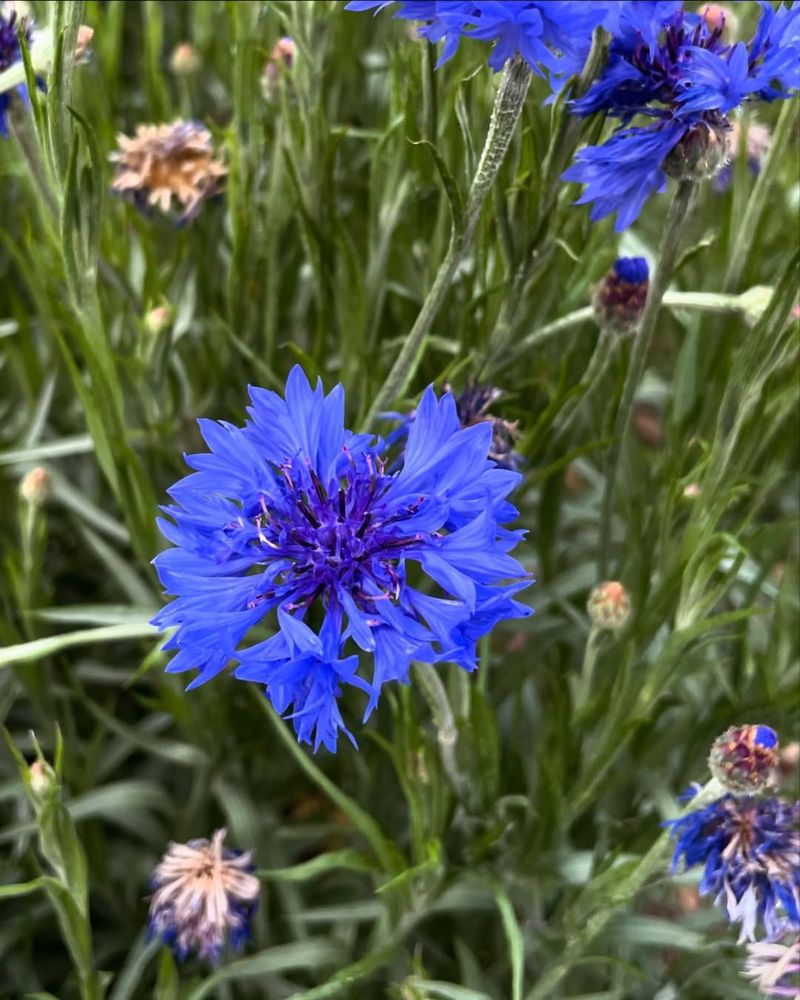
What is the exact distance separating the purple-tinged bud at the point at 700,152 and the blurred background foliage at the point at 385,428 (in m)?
0.07

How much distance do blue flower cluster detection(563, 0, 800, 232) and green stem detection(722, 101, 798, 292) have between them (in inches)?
4.1

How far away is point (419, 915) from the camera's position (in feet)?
2.19

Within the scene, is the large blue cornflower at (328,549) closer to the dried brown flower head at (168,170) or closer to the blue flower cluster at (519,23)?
the blue flower cluster at (519,23)

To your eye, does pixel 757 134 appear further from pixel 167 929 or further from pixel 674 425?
pixel 167 929

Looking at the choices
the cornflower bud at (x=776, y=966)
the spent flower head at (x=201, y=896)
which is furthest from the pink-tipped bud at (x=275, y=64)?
the cornflower bud at (x=776, y=966)

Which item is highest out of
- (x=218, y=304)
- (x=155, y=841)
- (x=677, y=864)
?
(x=218, y=304)

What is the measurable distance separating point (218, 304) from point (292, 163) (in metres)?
0.21

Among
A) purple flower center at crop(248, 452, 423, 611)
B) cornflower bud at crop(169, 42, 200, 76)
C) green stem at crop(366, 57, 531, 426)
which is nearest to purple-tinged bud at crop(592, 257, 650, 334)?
green stem at crop(366, 57, 531, 426)

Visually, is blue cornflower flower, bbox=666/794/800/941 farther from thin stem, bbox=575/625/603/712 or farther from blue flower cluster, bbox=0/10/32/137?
blue flower cluster, bbox=0/10/32/137

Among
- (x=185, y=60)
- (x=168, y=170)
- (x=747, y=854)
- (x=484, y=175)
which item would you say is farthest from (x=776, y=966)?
(x=185, y=60)

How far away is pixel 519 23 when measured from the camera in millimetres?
381

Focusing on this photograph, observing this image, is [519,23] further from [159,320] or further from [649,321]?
[159,320]

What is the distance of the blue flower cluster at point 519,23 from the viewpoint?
0.37 metres

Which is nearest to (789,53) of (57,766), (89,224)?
(89,224)
